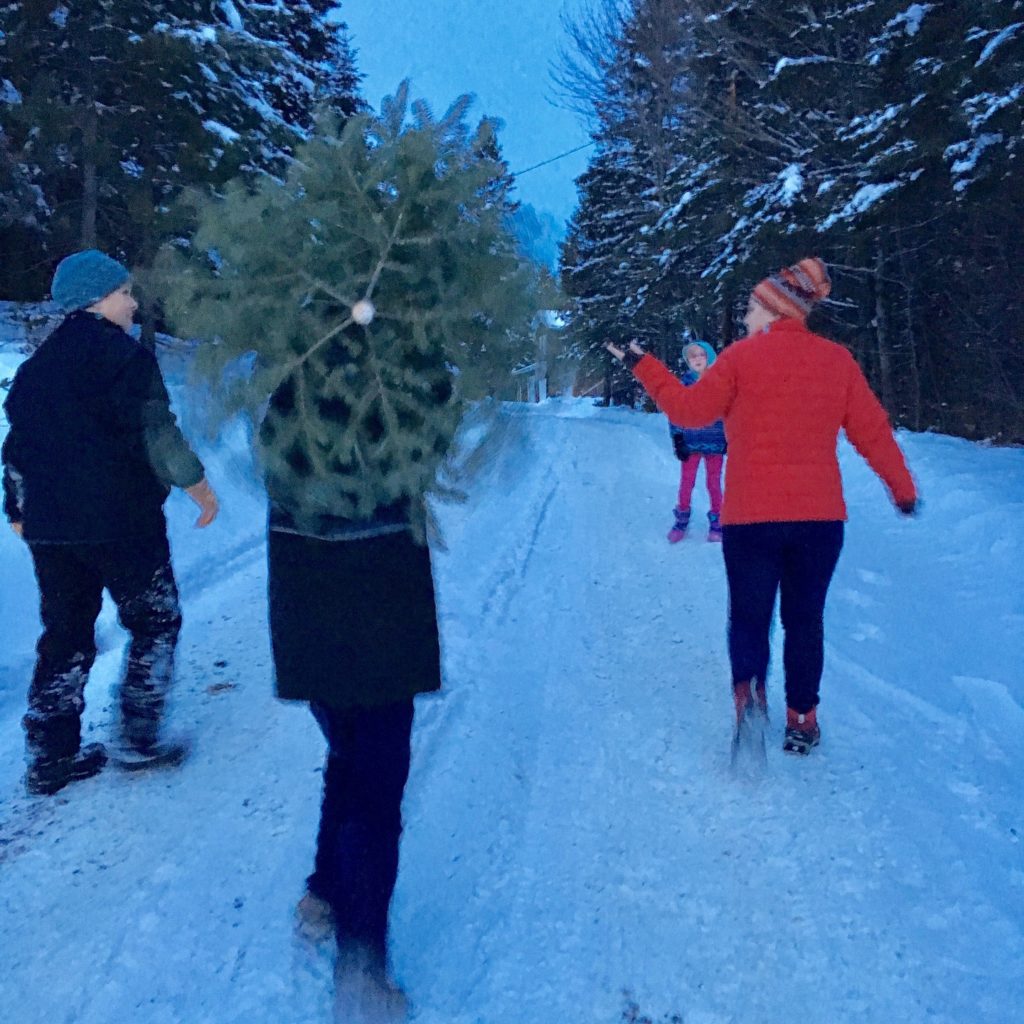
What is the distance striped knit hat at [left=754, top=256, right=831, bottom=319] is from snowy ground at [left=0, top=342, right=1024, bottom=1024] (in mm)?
1180

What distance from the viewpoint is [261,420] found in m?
1.82

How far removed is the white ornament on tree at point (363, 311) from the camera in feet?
5.57

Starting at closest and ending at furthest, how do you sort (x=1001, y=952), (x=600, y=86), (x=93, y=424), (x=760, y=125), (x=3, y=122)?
(x=1001, y=952) < (x=93, y=424) < (x=3, y=122) < (x=760, y=125) < (x=600, y=86)

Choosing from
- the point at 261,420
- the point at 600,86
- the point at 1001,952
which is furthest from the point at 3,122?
the point at 600,86

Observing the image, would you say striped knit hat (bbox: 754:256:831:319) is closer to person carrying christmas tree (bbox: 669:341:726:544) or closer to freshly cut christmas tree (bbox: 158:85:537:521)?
freshly cut christmas tree (bbox: 158:85:537:521)

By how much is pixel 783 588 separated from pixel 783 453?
572mm

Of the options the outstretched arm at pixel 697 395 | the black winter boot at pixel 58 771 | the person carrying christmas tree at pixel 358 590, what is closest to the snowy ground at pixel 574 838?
the black winter boot at pixel 58 771

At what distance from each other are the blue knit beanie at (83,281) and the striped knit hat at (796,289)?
2.38 m

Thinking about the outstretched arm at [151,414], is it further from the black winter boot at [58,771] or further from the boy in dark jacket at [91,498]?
the black winter boot at [58,771]

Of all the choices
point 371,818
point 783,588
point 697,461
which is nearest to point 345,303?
point 371,818

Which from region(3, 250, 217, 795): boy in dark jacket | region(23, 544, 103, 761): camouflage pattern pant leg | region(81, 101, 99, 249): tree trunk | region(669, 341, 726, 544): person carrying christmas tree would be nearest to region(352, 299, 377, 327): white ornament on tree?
region(3, 250, 217, 795): boy in dark jacket

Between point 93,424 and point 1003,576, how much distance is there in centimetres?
531

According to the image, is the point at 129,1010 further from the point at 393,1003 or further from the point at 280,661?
the point at 280,661

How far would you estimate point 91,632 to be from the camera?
10.2ft
